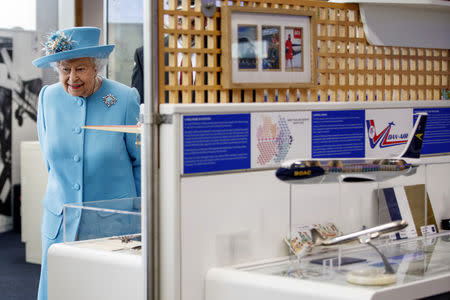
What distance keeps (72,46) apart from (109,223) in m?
1.19

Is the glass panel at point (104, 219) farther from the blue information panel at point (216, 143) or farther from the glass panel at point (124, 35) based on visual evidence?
the glass panel at point (124, 35)

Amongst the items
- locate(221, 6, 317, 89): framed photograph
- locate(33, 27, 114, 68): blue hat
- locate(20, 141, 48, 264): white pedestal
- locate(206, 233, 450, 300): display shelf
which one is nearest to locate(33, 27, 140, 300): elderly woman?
locate(33, 27, 114, 68): blue hat

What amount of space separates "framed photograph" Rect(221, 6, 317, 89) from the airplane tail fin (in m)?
0.42

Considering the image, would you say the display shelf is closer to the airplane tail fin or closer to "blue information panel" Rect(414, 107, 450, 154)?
the airplane tail fin

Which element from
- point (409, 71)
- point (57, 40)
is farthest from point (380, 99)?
point (57, 40)

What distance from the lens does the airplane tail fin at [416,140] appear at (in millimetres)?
2941

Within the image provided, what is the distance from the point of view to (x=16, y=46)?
7.89 meters

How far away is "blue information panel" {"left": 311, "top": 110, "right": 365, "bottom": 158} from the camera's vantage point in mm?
2842

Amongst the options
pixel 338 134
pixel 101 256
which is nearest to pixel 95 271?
pixel 101 256

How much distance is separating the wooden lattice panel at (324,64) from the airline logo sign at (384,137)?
0.15 m

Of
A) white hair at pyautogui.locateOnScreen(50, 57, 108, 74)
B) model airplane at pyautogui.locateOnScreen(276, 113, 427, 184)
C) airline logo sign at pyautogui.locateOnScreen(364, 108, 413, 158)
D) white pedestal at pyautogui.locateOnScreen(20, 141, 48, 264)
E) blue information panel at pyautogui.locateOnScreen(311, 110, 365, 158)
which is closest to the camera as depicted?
model airplane at pyautogui.locateOnScreen(276, 113, 427, 184)

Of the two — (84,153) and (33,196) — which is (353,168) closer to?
(84,153)

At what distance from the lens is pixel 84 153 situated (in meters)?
3.79

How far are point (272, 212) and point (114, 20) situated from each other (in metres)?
4.40
